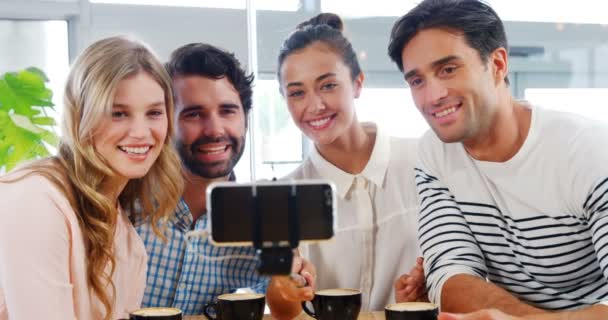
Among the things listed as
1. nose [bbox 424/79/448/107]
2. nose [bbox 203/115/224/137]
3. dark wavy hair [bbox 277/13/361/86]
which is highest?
dark wavy hair [bbox 277/13/361/86]

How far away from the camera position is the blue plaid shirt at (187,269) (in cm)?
178

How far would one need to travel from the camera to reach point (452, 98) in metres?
1.74

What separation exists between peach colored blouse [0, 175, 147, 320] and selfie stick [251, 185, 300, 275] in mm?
625

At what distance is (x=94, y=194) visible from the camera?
59.2 inches

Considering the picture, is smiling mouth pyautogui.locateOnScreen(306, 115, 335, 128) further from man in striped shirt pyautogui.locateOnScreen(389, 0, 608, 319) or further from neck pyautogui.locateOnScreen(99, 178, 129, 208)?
neck pyautogui.locateOnScreen(99, 178, 129, 208)

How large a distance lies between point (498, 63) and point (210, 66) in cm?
69

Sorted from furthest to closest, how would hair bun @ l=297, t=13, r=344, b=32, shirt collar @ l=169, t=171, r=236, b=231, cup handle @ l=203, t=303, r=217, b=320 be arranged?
1. hair bun @ l=297, t=13, r=344, b=32
2. shirt collar @ l=169, t=171, r=236, b=231
3. cup handle @ l=203, t=303, r=217, b=320

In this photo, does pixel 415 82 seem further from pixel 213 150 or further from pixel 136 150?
pixel 136 150

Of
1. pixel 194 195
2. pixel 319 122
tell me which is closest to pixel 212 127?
pixel 194 195

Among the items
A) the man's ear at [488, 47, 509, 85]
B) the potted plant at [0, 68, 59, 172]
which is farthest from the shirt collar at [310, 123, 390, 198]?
the potted plant at [0, 68, 59, 172]

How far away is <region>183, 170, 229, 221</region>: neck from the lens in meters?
1.89

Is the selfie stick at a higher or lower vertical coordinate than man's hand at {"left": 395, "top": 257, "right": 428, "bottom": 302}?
higher

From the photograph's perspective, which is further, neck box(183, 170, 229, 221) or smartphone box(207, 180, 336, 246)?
neck box(183, 170, 229, 221)

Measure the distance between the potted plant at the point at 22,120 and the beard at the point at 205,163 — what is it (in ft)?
2.75
